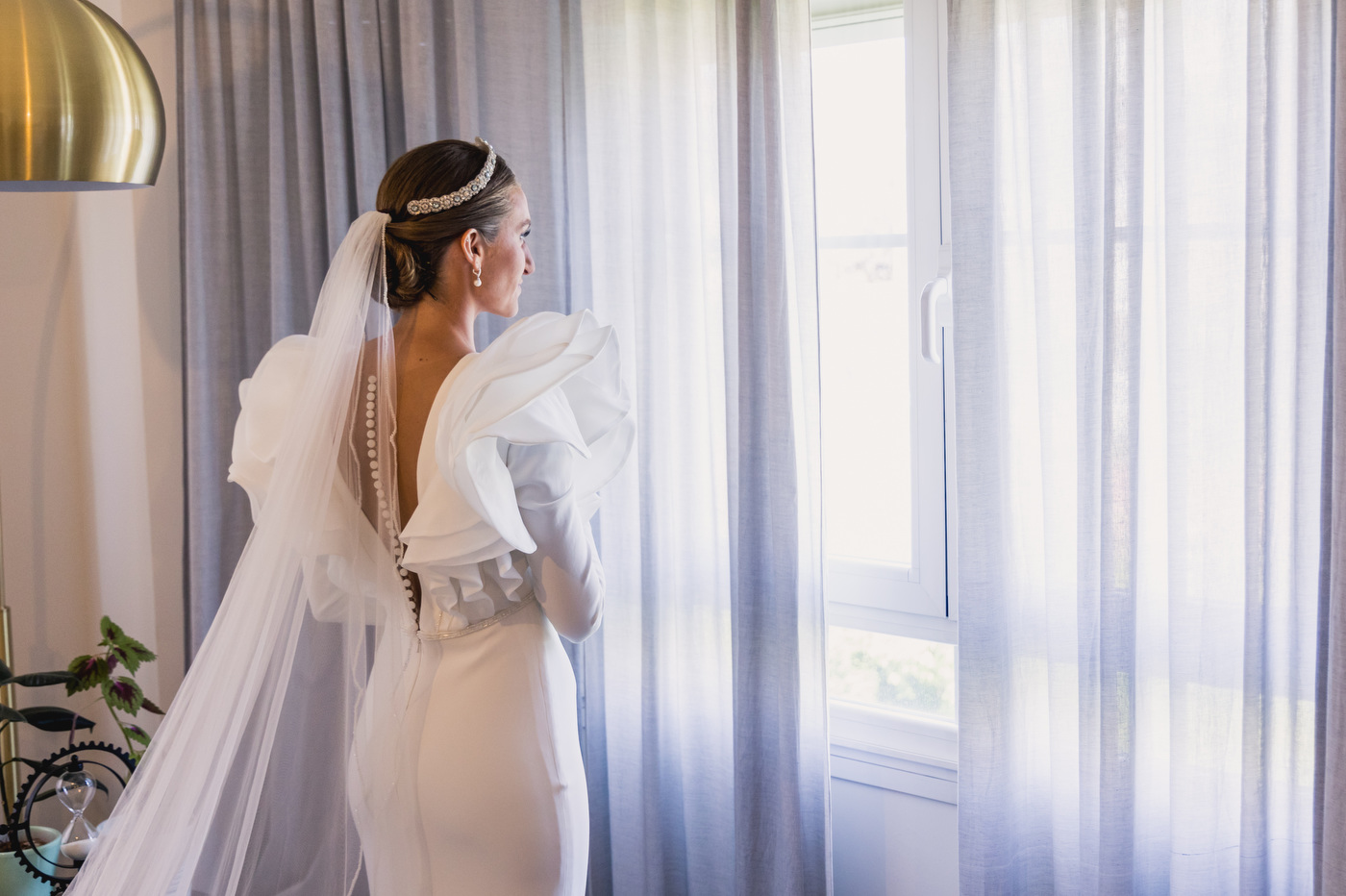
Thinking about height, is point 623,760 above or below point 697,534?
below

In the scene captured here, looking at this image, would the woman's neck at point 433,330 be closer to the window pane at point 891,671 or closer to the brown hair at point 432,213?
the brown hair at point 432,213

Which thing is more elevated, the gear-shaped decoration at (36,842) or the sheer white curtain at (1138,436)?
the sheer white curtain at (1138,436)

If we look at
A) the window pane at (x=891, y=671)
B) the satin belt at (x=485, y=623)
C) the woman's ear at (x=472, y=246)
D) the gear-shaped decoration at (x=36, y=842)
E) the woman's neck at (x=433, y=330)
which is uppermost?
the woman's ear at (x=472, y=246)

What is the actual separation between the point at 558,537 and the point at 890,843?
114 cm

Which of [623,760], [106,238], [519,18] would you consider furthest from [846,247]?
[106,238]

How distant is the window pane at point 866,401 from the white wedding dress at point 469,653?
831 mm

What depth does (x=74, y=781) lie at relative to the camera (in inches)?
73.7

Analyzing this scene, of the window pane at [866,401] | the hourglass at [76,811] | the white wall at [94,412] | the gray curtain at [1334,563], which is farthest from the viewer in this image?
the white wall at [94,412]

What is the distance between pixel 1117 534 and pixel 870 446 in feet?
1.99

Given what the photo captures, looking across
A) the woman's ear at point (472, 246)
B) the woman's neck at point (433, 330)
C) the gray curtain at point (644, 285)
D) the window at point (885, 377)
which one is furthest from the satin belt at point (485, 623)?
the window at point (885, 377)

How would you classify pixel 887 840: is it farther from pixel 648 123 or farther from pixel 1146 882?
pixel 648 123

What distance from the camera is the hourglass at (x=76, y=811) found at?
72.8 inches

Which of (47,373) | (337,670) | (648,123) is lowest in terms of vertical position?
(337,670)

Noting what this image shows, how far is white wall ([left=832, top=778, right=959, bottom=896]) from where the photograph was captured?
1994 mm
